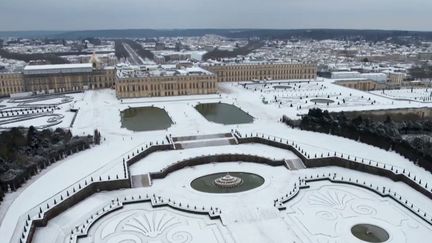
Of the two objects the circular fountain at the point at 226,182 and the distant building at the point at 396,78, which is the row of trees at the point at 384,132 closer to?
the circular fountain at the point at 226,182

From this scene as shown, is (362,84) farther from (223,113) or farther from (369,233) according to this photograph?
(369,233)

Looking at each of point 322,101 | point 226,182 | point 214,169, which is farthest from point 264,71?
point 226,182

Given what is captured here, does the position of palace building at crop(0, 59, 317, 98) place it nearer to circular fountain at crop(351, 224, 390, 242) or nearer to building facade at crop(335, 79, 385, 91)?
building facade at crop(335, 79, 385, 91)

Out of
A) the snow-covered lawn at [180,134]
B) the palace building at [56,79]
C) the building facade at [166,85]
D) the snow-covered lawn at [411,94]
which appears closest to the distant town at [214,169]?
the snow-covered lawn at [180,134]

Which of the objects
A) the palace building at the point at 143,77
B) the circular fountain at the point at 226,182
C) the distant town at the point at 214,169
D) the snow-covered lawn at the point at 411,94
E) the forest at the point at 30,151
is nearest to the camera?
the distant town at the point at 214,169

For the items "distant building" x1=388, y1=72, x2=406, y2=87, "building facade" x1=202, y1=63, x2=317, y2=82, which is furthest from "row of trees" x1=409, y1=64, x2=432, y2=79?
"building facade" x1=202, y1=63, x2=317, y2=82

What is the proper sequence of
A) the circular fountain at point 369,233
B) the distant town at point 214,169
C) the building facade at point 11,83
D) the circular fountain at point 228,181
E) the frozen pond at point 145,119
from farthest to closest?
the building facade at point 11,83, the frozen pond at point 145,119, the circular fountain at point 228,181, the distant town at point 214,169, the circular fountain at point 369,233
